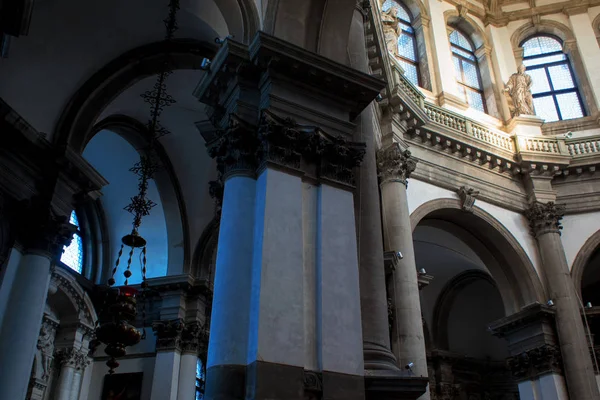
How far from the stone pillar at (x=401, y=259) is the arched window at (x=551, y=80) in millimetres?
7699

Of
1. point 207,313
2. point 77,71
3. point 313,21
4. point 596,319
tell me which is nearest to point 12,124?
point 77,71

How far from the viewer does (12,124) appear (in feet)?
28.0

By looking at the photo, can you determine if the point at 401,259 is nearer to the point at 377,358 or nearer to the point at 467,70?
the point at 377,358

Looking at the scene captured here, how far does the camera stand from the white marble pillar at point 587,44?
17.9m

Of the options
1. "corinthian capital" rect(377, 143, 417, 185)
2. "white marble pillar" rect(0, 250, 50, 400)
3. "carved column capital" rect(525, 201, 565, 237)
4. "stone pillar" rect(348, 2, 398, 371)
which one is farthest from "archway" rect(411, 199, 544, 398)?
"white marble pillar" rect(0, 250, 50, 400)

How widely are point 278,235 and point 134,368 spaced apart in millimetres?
8781

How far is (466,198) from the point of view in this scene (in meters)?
14.0

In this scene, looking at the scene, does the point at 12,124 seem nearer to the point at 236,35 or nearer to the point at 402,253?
the point at 236,35

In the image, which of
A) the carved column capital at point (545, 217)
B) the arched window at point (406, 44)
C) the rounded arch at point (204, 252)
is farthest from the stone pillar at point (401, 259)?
the arched window at point (406, 44)

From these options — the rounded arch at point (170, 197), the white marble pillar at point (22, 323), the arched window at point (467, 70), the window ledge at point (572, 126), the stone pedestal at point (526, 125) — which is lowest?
the white marble pillar at point (22, 323)

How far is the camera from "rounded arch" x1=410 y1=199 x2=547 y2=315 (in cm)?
1406

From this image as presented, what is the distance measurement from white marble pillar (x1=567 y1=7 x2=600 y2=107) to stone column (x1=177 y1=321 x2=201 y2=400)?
530 inches

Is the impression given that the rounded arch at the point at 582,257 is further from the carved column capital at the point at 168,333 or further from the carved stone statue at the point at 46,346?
the carved stone statue at the point at 46,346

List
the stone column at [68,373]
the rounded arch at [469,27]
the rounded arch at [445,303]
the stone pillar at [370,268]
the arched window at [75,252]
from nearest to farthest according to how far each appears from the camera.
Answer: the stone pillar at [370,268]
the stone column at [68,373]
the arched window at [75,252]
the rounded arch at [445,303]
the rounded arch at [469,27]
